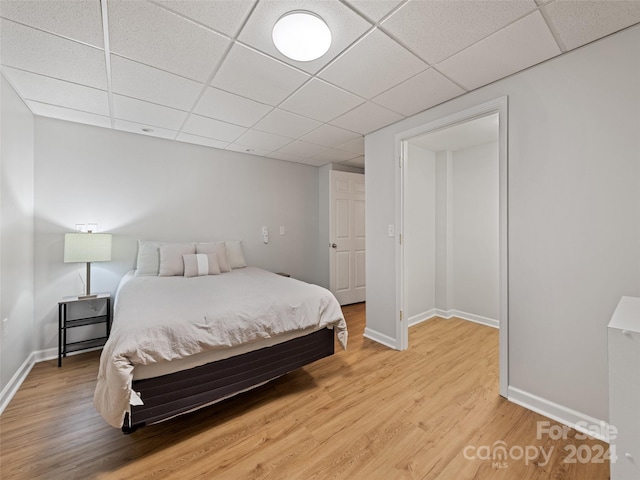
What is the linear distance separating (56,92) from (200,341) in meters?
2.41

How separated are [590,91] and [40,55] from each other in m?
3.48

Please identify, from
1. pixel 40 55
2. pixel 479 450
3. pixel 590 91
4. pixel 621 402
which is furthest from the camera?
pixel 40 55

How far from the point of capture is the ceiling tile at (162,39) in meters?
1.43

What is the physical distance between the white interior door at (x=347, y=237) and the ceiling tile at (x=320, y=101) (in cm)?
187

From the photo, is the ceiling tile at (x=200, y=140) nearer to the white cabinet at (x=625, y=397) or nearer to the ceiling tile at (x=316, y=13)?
the ceiling tile at (x=316, y=13)

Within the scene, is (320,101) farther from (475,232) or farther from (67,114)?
(475,232)

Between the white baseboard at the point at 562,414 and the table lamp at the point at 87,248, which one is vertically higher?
the table lamp at the point at 87,248

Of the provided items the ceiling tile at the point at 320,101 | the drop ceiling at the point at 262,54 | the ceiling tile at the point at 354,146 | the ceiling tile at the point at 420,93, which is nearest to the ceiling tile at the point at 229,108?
the drop ceiling at the point at 262,54

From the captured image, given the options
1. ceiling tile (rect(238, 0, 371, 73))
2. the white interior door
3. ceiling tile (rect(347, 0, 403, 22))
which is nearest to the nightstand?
ceiling tile (rect(238, 0, 371, 73))

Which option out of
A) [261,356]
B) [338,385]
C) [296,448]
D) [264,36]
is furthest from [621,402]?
[264,36]

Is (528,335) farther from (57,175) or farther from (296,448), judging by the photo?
(57,175)

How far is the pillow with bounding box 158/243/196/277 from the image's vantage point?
Answer: 2.95 metres

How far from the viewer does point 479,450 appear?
1539mm

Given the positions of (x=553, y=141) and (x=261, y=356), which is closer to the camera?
(x=553, y=141)
